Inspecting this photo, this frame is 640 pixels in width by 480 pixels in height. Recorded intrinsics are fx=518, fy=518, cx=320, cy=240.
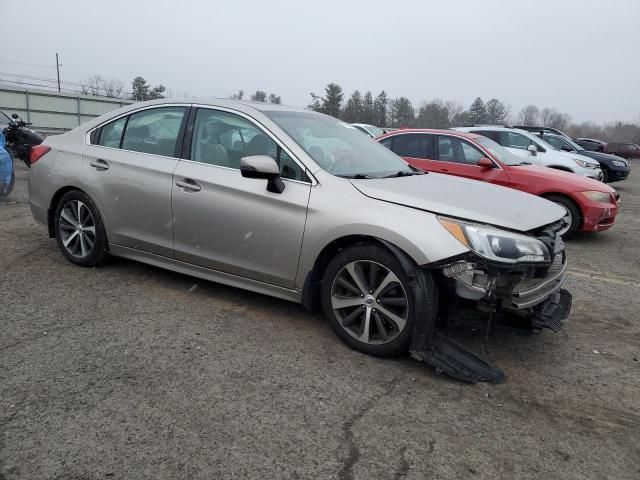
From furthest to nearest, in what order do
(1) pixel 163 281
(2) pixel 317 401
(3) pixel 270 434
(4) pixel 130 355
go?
(1) pixel 163 281 → (4) pixel 130 355 → (2) pixel 317 401 → (3) pixel 270 434

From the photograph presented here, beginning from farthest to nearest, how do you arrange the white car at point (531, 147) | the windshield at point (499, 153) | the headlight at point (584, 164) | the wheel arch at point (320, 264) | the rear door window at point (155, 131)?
the headlight at point (584, 164)
the white car at point (531, 147)
the windshield at point (499, 153)
the rear door window at point (155, 131)
the wheel arch at point (320, 264)

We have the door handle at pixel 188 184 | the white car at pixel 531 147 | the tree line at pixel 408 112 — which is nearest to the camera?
the door handle at pixel 188 184

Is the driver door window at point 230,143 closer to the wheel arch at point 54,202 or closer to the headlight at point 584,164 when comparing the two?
the wheel arch at point 54,202

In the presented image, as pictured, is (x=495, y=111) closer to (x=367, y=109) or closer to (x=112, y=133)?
(x=367, y=109)

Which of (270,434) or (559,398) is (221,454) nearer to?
(270,434)

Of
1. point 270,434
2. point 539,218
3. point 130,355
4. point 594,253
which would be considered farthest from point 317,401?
point 594,253

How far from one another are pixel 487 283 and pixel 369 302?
74 cm

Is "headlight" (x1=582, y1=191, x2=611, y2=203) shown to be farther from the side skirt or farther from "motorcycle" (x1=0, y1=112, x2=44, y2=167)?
"motorcycle" (x1=0, y1=112, x2=44, y2=167)

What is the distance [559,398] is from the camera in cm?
303

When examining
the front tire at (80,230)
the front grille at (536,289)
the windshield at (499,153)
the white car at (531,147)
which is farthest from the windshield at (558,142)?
the front tire at (80,230)

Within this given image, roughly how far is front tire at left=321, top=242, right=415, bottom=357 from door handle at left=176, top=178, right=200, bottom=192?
126cm

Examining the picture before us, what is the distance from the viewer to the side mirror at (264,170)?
349cm

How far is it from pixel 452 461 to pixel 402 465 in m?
0.24

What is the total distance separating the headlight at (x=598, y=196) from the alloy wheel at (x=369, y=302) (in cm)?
537
